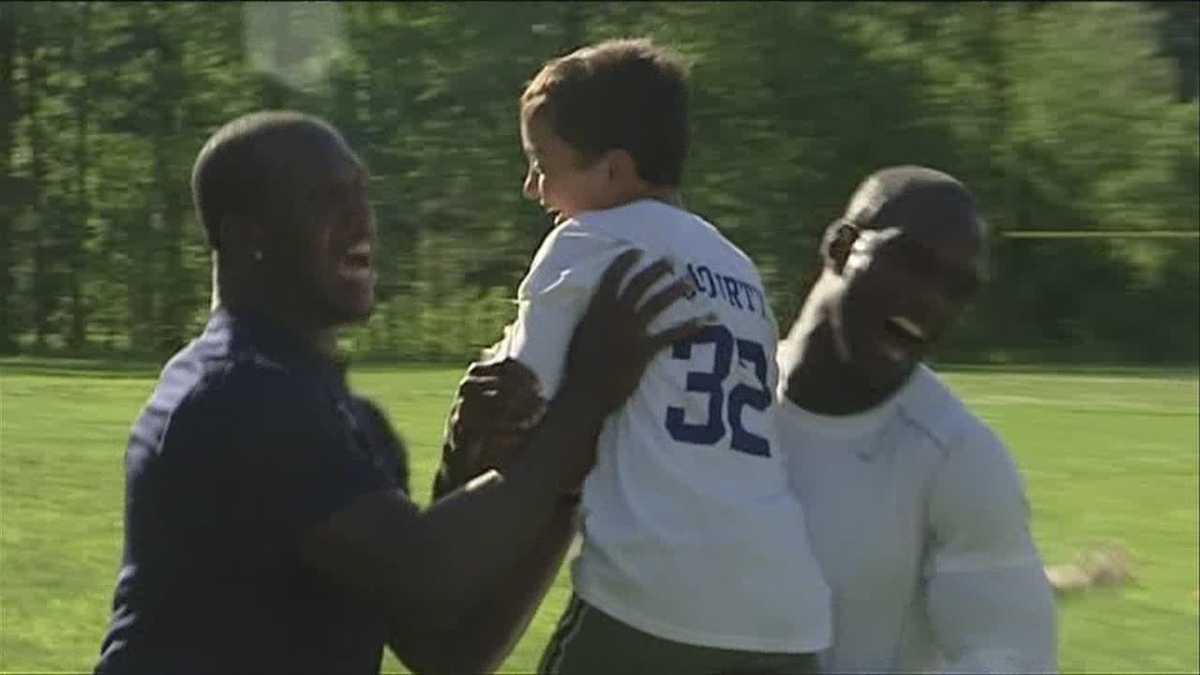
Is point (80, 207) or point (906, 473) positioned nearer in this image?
point (906, 473)

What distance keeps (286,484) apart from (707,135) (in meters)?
15.5

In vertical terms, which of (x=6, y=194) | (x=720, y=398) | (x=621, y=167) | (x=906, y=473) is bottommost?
(x=6, y=194)

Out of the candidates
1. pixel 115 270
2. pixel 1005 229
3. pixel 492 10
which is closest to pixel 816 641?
pixel 115 270

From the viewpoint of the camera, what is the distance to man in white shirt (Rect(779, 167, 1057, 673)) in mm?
2859

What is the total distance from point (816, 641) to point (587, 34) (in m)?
15.6

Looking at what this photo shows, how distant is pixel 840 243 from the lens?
2988 millimetres

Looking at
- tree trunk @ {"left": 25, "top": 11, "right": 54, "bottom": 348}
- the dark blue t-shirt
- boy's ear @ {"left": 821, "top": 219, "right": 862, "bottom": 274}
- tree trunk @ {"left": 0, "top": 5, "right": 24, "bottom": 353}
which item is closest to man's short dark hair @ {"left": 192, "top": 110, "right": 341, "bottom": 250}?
the dark blue t-shirt

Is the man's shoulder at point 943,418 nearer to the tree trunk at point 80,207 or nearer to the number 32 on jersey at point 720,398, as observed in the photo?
the number 32 on jersey at point 720,398

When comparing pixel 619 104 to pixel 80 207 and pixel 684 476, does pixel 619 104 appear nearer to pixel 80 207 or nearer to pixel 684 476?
pixel 684 476

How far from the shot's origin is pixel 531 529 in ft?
8.36

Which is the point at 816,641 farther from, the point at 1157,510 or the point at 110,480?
the point at 1157,510

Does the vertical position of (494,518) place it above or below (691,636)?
above

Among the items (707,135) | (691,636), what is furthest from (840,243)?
(707,135)

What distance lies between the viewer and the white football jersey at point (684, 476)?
274 centimetres
